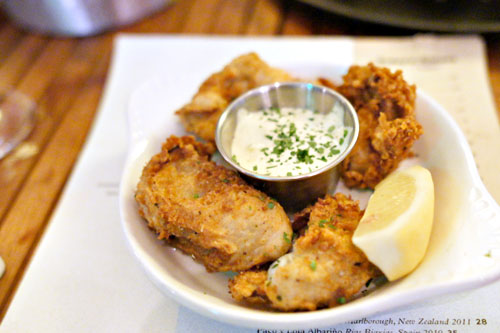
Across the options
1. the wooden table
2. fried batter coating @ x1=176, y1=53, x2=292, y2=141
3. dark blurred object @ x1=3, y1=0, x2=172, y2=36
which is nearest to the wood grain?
the wooden table

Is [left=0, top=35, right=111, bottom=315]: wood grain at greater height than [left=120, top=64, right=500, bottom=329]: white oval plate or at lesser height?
lesser

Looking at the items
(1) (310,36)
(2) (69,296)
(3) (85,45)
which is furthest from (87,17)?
(2) (69,296)

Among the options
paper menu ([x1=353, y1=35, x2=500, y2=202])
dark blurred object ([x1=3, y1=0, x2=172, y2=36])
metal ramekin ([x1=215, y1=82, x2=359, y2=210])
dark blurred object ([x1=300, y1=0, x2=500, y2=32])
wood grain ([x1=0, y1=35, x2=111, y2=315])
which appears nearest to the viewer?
metal ramekin ([x1=215, y1=82, x2=359, y2=210])

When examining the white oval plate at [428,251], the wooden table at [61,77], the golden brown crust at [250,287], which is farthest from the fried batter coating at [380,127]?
→ the wooden table at [61,77]

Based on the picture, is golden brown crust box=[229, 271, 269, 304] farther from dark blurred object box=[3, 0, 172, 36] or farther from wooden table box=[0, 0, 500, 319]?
dark blurred object box=[3, 0, 172, 36]

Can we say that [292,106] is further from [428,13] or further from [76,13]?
[76,13]

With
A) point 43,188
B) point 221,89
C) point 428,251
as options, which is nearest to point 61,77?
point 43,188

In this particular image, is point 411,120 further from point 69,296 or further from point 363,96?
point 69,296
